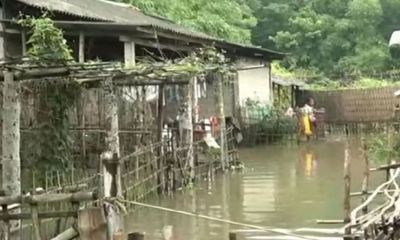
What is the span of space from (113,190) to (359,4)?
3390 cm

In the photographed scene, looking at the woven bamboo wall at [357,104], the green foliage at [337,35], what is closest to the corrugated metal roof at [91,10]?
the woven bamboo wall at [357,104]

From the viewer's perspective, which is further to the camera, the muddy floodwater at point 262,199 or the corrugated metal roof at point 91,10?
the corrugated metal roof at point 91,10

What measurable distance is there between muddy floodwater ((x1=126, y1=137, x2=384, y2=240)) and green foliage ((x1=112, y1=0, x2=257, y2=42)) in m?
9.61

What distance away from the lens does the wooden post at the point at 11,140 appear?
8.31m

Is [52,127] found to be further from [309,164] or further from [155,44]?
[309,164]

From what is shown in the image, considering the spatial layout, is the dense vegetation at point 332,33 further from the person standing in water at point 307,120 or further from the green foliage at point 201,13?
the person standing in water at point 307,120

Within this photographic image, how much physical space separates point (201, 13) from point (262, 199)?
1758 centimetres

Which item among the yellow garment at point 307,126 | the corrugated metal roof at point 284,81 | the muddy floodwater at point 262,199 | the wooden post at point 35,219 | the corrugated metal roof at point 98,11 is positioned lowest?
the muddy floodwater at point 262,199

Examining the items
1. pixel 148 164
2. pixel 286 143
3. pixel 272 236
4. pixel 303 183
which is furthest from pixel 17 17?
pixel 286 143

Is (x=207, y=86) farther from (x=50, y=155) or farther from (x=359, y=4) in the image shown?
(x=359, y=4)

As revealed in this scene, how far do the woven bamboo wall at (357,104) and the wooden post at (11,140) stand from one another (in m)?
22.4

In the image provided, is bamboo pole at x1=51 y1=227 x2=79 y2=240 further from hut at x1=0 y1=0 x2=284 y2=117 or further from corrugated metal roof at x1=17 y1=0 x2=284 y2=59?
corrugated metal roof at x1=17 y1=0 x2=284 y2=59

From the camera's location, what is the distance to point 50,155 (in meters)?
11.0

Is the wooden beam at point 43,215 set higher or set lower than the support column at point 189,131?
lower
